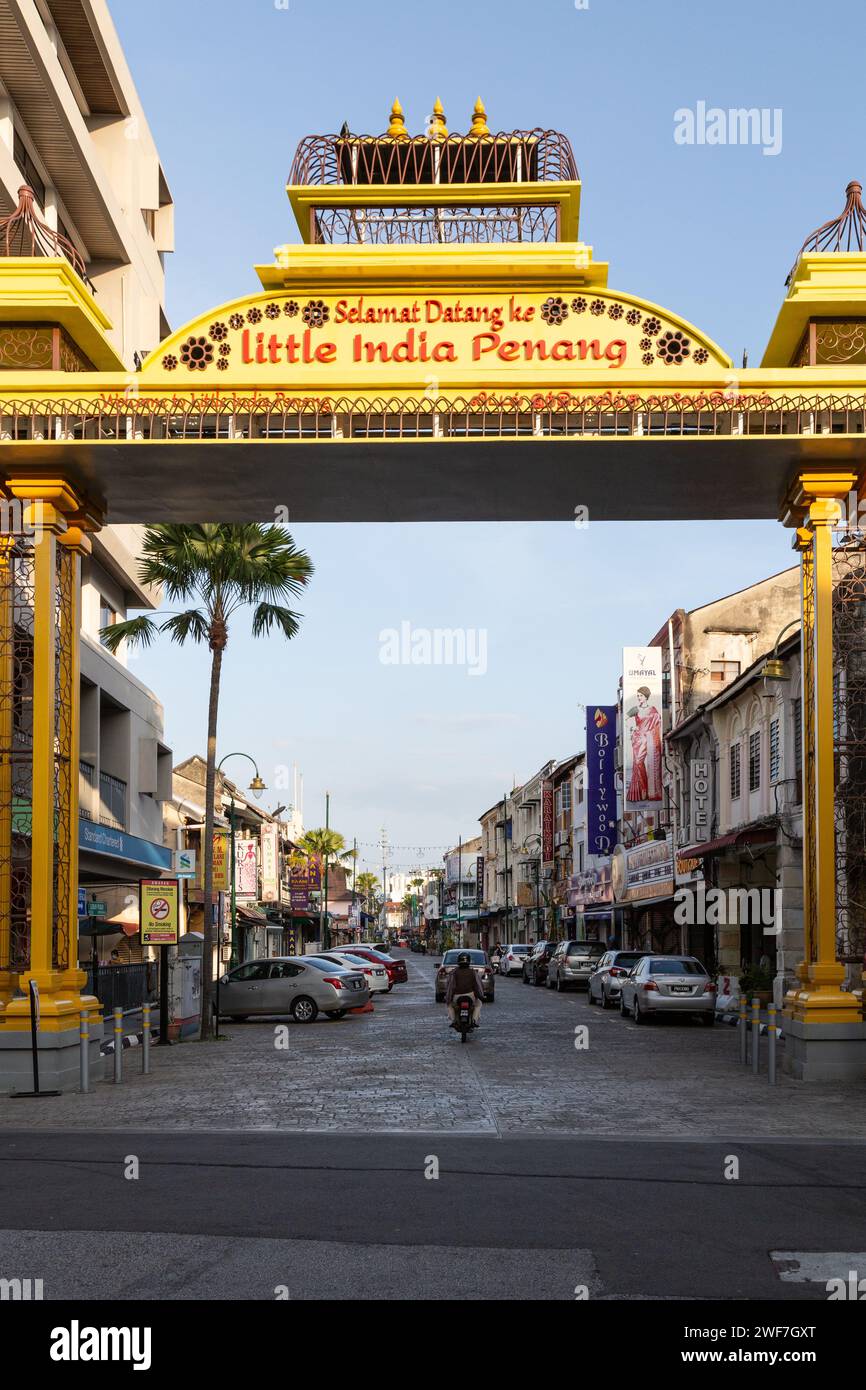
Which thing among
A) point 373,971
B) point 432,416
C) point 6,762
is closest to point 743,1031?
point 432,416

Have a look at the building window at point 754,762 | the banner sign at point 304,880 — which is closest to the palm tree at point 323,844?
the banner sign at point 304,880

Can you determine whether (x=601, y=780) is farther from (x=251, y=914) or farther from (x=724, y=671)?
(x=251, y=914)

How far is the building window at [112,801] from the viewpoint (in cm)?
3391

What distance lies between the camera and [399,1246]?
7840 mm

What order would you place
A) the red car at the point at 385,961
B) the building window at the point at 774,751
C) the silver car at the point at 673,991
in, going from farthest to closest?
the red car at the point at 385,961 → the building window at the point at 774,751 → the silver car at the point at 673,991

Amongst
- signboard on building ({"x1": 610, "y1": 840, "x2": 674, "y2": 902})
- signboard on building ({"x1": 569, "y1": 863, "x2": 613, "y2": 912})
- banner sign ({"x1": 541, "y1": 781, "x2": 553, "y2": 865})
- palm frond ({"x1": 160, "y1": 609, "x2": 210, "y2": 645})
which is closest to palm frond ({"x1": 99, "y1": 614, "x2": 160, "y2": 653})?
palm frond ({"x1": 160, "y1": 609, "x2": 210, "y2": 645})

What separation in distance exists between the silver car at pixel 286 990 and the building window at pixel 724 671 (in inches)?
708

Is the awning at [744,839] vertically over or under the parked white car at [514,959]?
over

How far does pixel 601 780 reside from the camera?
180ft

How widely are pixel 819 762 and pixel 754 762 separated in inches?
733

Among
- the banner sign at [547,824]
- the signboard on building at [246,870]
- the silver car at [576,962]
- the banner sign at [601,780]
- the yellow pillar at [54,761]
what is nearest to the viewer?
the yellow pillar at [54,761]

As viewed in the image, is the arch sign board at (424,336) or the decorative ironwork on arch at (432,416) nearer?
the decorative ironwork on arch at (432,416)

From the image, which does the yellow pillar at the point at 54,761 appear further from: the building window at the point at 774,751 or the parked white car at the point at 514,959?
the parked white car at the point at 514,959
